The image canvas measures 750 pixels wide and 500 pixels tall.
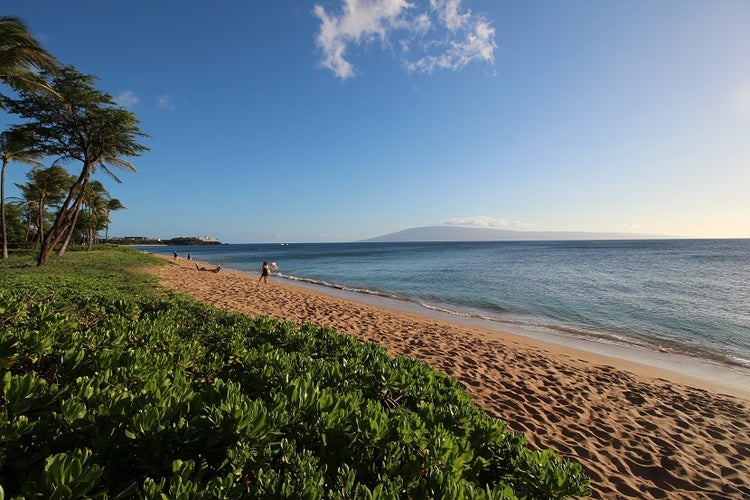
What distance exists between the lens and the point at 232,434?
166cm

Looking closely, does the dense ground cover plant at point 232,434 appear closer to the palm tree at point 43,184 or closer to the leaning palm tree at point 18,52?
the leaning palm tree at point 18,52

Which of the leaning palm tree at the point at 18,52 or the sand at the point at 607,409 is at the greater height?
the leaning palm tree at the point at 18,52

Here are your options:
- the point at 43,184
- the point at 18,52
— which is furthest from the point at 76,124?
the point at 43,184

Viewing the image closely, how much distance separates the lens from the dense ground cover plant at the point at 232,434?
4.72 feet

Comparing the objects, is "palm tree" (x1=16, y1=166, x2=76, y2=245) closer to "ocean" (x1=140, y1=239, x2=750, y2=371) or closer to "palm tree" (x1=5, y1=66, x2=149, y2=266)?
"palm tree" (x1=5, y1=66, x2=149, y2=266)

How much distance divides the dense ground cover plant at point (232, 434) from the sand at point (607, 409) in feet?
8.51

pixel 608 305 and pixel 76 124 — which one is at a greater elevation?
pixel 76 124

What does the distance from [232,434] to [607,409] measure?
6.42m

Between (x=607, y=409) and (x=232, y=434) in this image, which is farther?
(x=607, y=409)

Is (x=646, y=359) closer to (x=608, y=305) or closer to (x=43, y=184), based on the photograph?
(x=608, y=305)

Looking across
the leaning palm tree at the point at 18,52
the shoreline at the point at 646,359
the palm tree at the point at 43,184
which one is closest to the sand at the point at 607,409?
the shoreline at the point at 646,359

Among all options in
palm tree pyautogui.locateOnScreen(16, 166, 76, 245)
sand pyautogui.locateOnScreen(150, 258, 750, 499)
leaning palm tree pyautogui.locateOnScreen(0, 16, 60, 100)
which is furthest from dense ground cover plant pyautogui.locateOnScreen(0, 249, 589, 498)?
palm tree pyautogui.locateOnScreen(16, 166, 76, 245)

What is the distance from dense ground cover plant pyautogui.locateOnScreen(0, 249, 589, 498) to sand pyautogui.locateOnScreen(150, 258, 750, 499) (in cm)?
259

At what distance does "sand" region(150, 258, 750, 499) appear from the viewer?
406 cm
